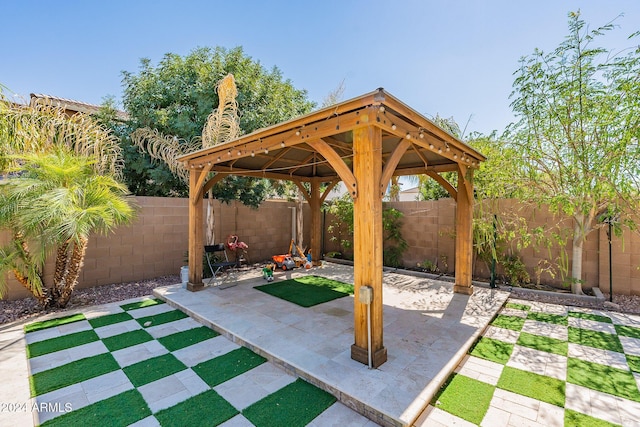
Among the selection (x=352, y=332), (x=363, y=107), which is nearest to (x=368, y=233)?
(x=363, y=107)

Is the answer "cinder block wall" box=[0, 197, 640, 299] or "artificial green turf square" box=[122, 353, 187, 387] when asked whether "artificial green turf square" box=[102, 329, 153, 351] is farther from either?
"cinder block wall" box=[0, 197, 640, 299]

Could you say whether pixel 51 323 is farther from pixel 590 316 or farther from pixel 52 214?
pixel 590 316

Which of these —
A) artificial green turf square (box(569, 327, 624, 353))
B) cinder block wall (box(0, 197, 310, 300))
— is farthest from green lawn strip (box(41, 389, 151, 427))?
artificial green turf square (box(569, 327, 624, 353))

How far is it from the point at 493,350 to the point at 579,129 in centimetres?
416

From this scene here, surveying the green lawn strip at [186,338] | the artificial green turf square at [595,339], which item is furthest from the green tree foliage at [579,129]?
the green lawn strip at [186,338]

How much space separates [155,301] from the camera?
536 centimetres

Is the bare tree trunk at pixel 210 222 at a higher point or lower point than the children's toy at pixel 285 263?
higher

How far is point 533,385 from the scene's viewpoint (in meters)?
2.79

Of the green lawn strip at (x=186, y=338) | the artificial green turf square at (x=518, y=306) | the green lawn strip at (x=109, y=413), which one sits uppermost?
the artificial green turf square at (x=518, y=306)

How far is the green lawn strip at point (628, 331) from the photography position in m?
3.83

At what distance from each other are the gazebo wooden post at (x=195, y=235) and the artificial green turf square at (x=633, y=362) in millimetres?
6334

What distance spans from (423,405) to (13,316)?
6022mm

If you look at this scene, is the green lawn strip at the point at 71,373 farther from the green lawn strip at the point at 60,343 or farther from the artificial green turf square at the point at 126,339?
the green lawn strip at the point at 60,343

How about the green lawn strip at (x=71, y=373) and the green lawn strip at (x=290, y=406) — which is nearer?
the green lawn strip at (x=290, y=406)
